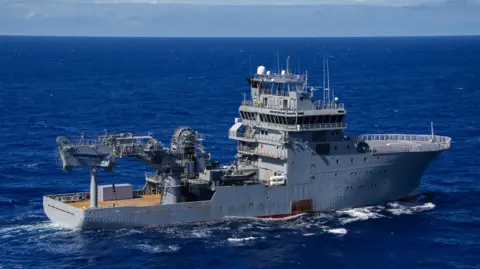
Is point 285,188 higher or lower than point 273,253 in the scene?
higher

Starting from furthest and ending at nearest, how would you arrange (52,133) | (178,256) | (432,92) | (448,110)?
(432,92) → (448,110) → (52,133) → (178,256)

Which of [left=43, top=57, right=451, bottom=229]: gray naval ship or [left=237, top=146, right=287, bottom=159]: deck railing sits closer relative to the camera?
[left=43, top=57, right=451, bottom=229]: gray naval ship

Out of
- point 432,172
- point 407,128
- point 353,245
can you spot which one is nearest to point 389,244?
point 353,245

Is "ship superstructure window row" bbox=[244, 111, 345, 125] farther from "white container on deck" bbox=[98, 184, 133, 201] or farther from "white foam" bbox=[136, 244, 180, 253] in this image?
"white foam" bbox=[136, 244, 180, 253]

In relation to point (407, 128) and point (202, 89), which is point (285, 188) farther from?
point (202, 89)

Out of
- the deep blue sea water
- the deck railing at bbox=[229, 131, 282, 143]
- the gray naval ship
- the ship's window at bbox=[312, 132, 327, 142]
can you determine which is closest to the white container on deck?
the gray naval ship

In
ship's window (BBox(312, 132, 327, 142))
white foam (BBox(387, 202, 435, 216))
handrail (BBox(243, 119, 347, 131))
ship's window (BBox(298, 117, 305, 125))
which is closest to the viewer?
handrail (BBox(243, 119, 347, 131))

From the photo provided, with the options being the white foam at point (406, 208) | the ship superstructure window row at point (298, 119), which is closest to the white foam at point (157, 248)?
the ship superstructure window row at point (298, 119)
